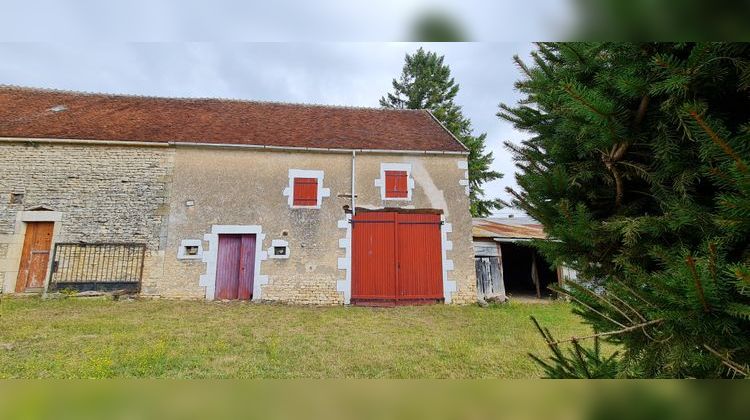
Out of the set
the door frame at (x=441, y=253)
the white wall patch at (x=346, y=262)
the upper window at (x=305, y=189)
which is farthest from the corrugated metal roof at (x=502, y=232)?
the upper window at (x=305, y=189)

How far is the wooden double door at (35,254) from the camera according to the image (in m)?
10.2

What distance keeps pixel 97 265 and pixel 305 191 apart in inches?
252

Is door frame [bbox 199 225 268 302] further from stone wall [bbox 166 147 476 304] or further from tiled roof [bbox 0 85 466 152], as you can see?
tiled roof [bbox 0 85 466 152]

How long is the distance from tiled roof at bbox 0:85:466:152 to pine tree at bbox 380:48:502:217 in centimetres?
913

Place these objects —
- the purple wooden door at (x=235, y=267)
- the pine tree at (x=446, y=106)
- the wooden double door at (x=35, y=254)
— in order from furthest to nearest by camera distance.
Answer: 1. the pine tree at (x=446, y=106)
2. the purple wooden door at (x=235, y=267)
3. the wooden double door at (x=35, y=254)

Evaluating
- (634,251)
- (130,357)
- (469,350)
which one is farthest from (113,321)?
(634,251)

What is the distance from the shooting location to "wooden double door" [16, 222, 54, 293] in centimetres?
1023

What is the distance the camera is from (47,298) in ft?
30.8

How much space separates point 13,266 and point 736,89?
14.9m

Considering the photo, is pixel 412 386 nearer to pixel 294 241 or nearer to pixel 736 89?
pixel 736 89

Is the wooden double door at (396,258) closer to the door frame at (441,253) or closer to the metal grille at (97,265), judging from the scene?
the door frame at (441,253)

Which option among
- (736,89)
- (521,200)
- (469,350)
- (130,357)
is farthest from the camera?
(469,350)

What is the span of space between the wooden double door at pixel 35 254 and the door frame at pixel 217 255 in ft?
15.1

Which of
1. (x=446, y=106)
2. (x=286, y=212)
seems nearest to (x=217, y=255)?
(x=286, y=212)
